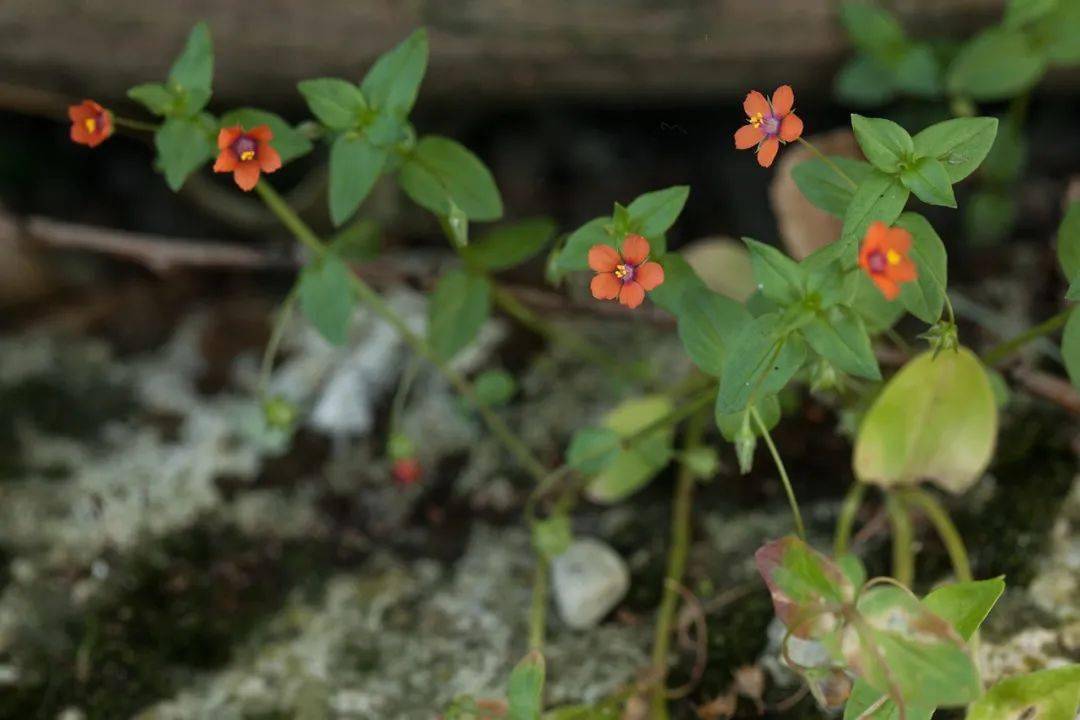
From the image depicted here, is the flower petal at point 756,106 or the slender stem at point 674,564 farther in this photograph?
the slender stem at point 674,564

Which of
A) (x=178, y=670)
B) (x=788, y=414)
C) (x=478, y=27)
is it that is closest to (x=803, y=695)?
(x=788, y=414)

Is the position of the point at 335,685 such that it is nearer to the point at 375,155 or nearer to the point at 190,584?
the point at 190,584

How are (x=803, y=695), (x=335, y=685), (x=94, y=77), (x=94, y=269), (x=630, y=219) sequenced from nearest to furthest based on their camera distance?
(x=630, y=219) < (x=803, y=695) < (x=335, y=685) < (x=94, y=77) < (x=94, y=269)

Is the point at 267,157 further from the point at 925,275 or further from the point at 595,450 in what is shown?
the point at 925,275

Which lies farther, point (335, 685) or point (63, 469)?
point (63, 469)

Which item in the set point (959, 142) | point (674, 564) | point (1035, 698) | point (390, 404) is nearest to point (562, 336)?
point (390, 404)

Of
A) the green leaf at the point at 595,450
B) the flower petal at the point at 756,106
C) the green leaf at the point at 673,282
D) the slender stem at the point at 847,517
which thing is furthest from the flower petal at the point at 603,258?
the slender stem at the point at 847,517

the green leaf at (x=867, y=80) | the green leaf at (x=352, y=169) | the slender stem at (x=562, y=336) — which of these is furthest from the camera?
the green leaf at (x=867, y=80)

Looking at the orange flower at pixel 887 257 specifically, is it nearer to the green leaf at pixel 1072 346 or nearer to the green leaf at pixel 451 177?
the green leaf at pixel 1072 346
